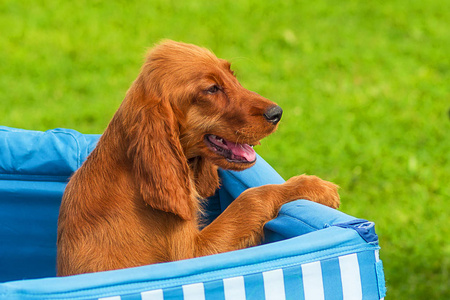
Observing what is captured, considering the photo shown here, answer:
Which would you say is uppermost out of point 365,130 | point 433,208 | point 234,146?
point 234,146

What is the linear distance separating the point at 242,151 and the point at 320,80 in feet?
16.2

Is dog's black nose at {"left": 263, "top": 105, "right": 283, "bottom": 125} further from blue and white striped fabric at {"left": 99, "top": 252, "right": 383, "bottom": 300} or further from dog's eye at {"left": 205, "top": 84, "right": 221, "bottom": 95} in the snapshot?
blue and white striped fabric at {"left": 99, "top": 252, "right": 383, "bottom": 300}

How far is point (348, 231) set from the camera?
2.37 m

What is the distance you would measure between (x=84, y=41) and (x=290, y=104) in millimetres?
3077

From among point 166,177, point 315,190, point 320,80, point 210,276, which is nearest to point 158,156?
point 166,177

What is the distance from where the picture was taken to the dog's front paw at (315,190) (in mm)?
2902

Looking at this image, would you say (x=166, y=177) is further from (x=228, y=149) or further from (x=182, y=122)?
(x=228, y=149)

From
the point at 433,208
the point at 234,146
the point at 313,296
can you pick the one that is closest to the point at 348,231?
the point at 313,296

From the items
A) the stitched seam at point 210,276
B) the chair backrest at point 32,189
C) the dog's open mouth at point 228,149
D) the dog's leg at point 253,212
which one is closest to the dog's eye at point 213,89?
the dog's open mouth at point 228,149

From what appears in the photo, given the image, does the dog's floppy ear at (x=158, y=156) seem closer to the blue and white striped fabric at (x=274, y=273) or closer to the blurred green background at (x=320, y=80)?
the blue and white striped fabric at (x=274, y=273)

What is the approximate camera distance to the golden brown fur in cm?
262

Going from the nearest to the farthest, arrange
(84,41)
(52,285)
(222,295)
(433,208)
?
(52,285), (222,295), (433,208), (84,41)

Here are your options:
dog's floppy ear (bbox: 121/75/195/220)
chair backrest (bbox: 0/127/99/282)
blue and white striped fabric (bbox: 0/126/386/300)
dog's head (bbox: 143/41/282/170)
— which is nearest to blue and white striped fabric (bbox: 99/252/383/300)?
blue and white striped fabric (bbox: 0/126/386/300)

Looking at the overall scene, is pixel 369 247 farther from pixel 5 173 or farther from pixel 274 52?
pixel 274 52
